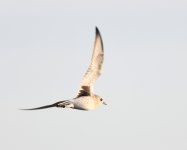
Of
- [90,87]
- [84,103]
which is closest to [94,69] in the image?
[90,87]

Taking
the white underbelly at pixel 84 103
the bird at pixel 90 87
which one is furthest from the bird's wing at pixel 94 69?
the white underbelly at pixel 84 103

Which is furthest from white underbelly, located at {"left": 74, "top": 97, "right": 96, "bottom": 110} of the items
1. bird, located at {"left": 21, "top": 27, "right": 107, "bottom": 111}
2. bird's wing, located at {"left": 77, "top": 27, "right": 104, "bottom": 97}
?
bird's wing, located at {"left": 77, "top": 27, "right": 104, "bottom": 97}

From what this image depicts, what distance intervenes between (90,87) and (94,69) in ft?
3.57

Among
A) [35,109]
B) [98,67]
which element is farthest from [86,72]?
[35,109]

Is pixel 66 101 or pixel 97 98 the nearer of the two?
pixel 66 101

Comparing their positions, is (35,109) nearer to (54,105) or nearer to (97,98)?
(54,105)

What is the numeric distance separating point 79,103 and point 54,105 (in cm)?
144

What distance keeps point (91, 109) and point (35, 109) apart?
2.85 meters

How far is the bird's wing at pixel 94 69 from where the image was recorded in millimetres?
34031

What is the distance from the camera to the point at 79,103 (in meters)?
34.3

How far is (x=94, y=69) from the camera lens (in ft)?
113

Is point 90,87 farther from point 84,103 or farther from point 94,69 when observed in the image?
point 94,69

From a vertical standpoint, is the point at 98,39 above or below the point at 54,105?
above

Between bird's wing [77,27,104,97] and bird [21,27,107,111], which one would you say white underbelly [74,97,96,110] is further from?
bird's wing [77,27,104,97]
